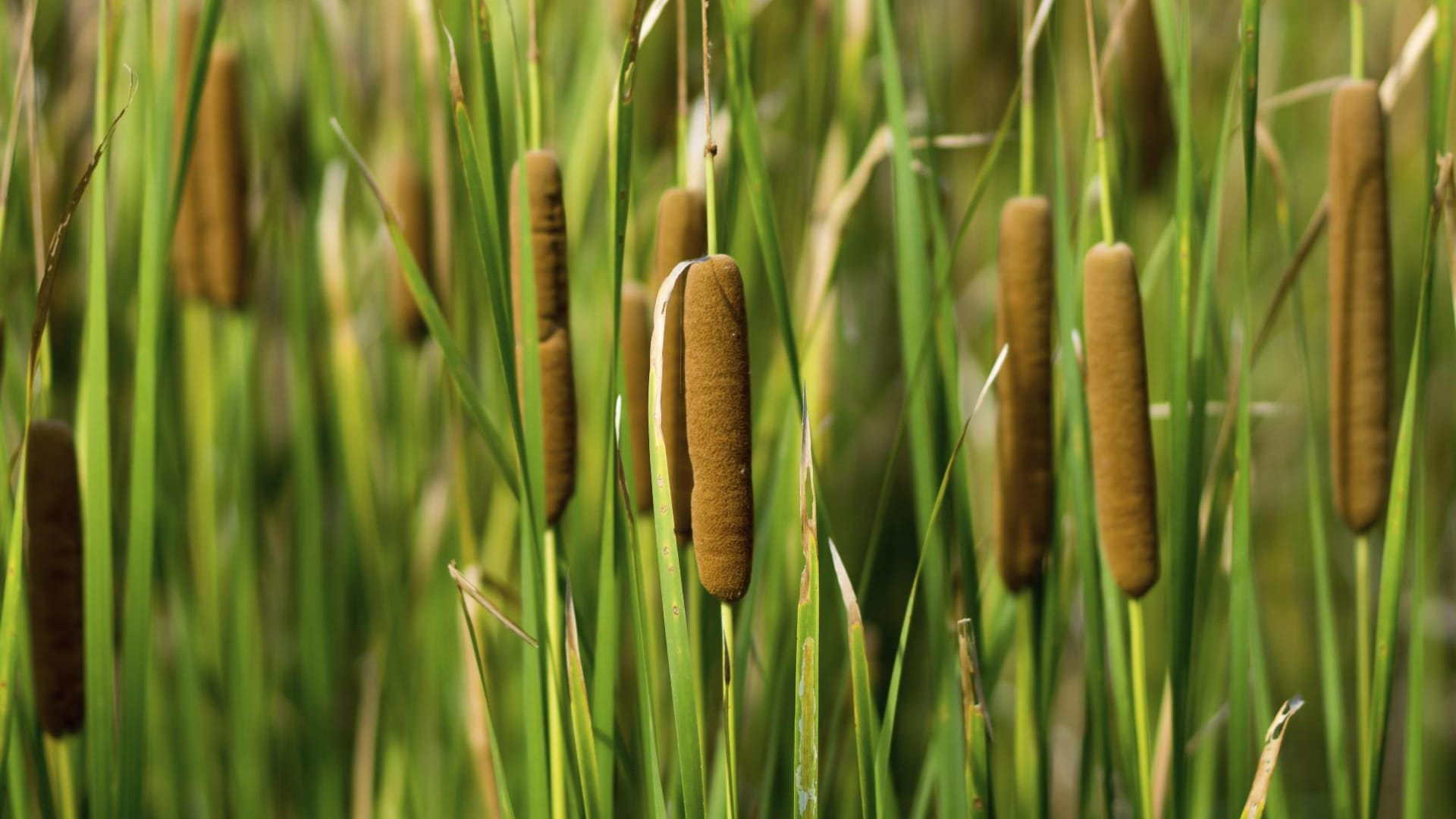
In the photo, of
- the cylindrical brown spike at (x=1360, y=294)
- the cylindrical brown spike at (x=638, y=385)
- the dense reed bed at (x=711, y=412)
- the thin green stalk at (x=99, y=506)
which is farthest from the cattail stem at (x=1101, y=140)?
the thin green stalk at (x=99, y=506)

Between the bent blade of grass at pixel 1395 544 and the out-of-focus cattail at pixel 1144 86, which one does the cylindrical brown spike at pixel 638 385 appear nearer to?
the bent blade of grass at pixel 1395 544

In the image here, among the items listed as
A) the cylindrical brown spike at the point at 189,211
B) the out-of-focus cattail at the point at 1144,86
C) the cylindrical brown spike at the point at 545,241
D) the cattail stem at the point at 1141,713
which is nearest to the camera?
the cylindrical brown spike at the point at 545,241

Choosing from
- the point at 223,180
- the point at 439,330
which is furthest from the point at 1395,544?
the point at 223,180

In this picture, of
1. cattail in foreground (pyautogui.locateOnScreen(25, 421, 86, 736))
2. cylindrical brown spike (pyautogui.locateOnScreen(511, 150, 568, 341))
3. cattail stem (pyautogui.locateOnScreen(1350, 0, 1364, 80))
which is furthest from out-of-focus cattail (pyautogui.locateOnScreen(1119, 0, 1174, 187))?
cattail in foreground (pyautogui.locateOnScreen(25, 421, 86, 736))

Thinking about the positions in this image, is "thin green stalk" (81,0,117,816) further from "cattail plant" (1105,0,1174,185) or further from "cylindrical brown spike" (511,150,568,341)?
"cattail plant" (1105,0,1174,185)

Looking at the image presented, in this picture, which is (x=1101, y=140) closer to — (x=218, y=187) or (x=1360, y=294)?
(x=1360, y=294)

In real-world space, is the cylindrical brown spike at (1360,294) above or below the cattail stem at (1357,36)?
below

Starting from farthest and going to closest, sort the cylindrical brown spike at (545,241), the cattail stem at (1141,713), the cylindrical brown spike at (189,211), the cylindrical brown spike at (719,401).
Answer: the cylindrical brown spike at (189,211), the cattail stem at (1141,713), the cylindrical brown spike at (545,241), the cylindrical brown spike at (719,401)
